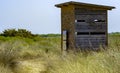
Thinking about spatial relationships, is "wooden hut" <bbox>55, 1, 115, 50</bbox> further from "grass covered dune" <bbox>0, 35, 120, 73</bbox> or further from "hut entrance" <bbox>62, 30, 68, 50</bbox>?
"grass covered dune" <bbox>0, 35, 120, 73</bbox>

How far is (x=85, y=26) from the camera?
20469 mm

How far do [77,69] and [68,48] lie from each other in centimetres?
899

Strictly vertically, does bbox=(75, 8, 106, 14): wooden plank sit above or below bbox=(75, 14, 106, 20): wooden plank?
above

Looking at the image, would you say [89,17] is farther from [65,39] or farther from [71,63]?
[71,63]

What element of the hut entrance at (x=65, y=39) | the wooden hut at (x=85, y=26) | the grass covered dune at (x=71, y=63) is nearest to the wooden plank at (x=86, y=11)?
the wooden hut at (x=85, y=26)

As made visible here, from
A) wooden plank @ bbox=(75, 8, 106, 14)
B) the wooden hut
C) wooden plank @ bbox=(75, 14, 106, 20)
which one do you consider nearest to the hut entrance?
the wooden hut

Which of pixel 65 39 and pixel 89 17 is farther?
pixel 65 39

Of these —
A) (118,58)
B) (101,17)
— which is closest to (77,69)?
(118,58)

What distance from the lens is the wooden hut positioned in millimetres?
20281

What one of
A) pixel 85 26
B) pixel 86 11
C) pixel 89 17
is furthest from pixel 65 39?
pixel 86 11

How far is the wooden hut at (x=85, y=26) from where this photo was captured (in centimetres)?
2028

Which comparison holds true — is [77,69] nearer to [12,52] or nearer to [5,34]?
[12,52]

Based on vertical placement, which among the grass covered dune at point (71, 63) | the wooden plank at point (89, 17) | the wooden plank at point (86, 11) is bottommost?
the grass covered dune at point (71, 63)

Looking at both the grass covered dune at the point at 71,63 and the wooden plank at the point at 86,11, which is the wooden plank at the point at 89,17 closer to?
the wooden plank at the point at 86,11
